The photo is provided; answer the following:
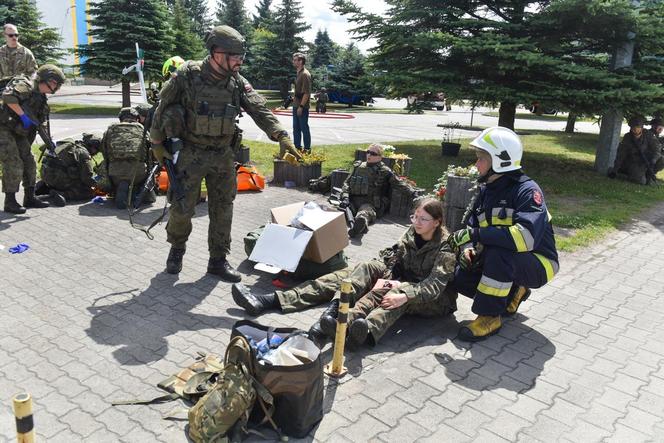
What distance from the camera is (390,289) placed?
4660mm

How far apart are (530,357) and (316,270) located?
7.68 feet

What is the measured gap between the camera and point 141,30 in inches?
842

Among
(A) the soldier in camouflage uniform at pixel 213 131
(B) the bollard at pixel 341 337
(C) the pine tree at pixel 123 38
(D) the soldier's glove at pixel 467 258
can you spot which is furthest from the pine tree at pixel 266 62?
(B) the bollard at pixel 341 337

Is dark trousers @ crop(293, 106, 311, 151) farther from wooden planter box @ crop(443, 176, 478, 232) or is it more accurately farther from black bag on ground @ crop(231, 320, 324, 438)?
black bag on ground @ crop(231, 320, 324, 438)

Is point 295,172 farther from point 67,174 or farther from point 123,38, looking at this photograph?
point 123,38

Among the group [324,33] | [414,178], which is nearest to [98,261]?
[414,178]

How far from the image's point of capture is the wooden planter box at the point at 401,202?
27.6ft

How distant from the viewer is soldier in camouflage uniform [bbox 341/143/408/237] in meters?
8.04

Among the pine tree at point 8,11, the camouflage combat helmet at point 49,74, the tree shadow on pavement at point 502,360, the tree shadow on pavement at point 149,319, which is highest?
the pine tree at point 8,11

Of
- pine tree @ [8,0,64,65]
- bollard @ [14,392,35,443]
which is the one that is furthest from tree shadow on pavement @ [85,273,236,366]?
pine tree @ [8,0,64,65]

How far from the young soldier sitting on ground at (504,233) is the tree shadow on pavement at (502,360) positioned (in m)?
0.16

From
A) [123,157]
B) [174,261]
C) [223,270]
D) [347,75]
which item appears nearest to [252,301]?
[223,270]

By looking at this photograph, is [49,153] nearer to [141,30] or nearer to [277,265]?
[277,265]

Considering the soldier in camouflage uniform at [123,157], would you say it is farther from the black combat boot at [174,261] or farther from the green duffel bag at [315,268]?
the green duffel bag at [315,268]
